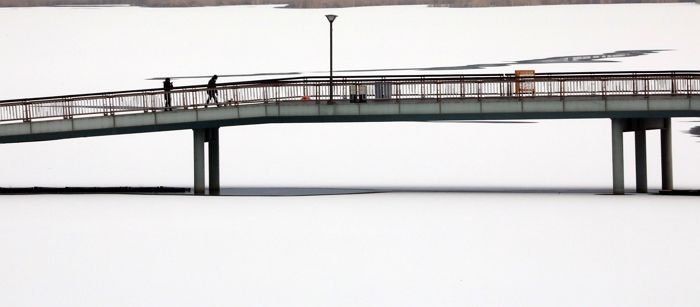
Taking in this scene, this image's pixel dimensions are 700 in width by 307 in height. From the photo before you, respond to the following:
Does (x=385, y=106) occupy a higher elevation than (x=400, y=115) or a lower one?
higher

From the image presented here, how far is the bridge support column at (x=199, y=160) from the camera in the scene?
6238 cm

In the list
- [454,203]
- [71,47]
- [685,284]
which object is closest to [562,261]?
[685,284]

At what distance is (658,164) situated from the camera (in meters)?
80.9

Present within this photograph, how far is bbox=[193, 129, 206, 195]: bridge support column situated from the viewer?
62375mm

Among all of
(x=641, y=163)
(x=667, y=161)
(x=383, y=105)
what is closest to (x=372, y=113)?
(x=383, y=105)

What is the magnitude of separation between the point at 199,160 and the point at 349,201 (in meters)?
6.91

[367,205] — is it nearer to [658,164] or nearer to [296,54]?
[658,164]

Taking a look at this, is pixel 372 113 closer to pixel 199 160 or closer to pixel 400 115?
pixel 400 115

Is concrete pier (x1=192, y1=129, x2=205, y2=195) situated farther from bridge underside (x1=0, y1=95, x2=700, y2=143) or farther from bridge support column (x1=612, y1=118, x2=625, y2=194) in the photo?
bridge support column (x1=612, y1=118, x2=625, y2=194)

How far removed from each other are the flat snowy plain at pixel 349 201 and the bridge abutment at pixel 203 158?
2.54m

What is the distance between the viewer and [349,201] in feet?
193

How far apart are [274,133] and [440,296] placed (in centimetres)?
6668

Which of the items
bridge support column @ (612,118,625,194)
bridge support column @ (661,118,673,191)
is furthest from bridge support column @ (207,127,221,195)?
bridge support column @ (661,118,673,191)

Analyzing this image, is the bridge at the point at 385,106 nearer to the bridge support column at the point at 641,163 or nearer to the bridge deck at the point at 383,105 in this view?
the bridge deck at the point at 383,105
